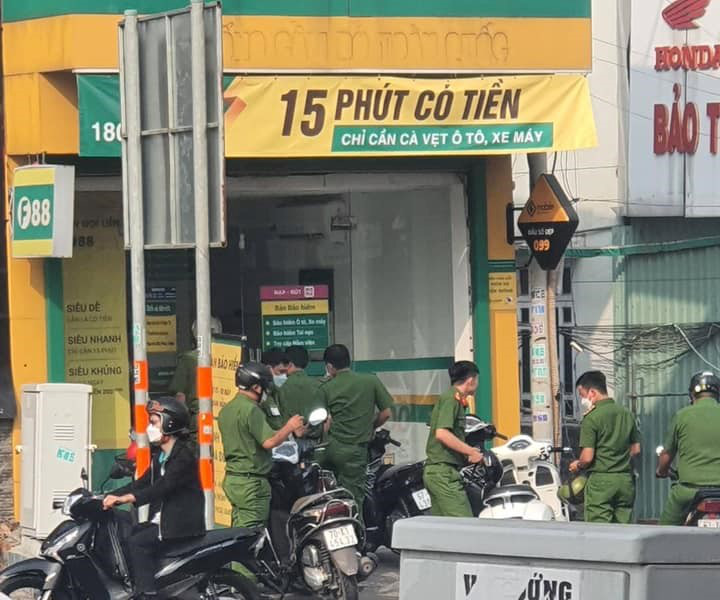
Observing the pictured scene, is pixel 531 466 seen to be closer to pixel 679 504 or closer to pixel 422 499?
pixel 422 499

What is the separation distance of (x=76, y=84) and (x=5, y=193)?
3.42ft

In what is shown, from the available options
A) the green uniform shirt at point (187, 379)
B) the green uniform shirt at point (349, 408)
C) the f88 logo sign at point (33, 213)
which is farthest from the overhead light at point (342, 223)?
the f88 logo sign at point (33, 213)

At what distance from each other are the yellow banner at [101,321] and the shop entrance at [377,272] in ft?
3.82

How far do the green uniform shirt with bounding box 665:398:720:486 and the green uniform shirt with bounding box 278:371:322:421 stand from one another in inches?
114

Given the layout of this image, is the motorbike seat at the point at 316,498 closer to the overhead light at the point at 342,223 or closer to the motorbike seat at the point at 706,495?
the motorbike seat at the point at 706,495

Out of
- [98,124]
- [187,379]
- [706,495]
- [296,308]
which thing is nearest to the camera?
[706,495]

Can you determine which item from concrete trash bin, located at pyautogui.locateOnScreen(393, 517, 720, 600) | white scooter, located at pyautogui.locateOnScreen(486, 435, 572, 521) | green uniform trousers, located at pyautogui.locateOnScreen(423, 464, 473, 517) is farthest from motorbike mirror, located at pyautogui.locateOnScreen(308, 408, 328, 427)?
concrete trash bin, located at pyautogui.locateOnScreen(393, 517, 720, 600)

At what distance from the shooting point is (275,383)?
38.2 feet

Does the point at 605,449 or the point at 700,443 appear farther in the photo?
the point at 605,449

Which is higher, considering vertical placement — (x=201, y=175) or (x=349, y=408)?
(x=201, y=175)

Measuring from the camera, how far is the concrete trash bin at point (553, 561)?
312 centimetres

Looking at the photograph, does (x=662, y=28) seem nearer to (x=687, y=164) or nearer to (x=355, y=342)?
(x=687, y=164)

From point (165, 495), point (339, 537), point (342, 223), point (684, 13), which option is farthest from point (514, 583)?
point (684, 13)

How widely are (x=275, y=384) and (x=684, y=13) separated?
A: 697 cm
